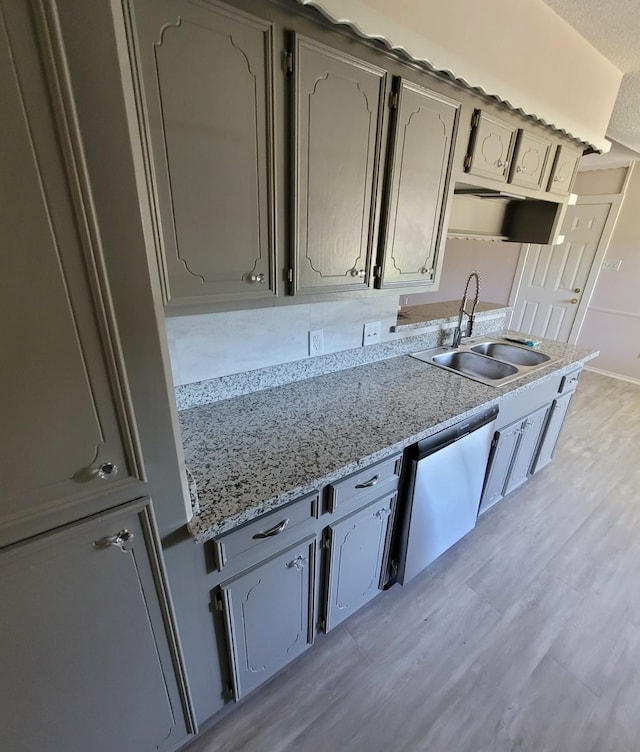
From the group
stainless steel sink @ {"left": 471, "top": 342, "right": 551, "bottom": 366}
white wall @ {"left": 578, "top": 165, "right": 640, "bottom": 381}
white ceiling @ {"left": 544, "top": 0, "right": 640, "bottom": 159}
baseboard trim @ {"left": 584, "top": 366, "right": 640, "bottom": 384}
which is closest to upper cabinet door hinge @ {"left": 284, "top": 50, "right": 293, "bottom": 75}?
white ceiling @ {"left": 544, "top": 0, "right": 640, "bottom": 159}

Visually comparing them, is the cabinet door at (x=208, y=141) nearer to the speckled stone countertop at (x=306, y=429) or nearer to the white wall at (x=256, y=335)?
the white wall at (x=256, y=335)

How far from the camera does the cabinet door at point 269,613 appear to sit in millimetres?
1098

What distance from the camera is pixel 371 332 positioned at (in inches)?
75.0

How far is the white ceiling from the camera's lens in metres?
1.49

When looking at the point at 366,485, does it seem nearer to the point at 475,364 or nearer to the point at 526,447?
the point at 475,364

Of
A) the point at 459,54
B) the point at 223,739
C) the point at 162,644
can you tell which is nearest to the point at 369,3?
the point at 459,54

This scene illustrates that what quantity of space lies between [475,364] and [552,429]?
0.75m

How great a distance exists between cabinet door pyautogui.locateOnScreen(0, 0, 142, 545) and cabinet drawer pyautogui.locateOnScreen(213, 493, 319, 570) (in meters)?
0.36

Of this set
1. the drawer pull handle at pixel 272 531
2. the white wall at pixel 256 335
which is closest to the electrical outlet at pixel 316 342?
the white wall at pixel 256 335

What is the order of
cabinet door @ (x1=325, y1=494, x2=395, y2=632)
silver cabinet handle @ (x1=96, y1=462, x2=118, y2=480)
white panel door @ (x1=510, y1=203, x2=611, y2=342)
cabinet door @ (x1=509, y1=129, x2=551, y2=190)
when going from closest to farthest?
silver cabinet handle @ (x1=96, y1=462, x2=118, y2=480)
cabinet door @ (x1=325, y1=494, x2=395, y2=632)
cabinet door @ (x1=509, y1=129, x2=551, y2=190)
white panel door @ (x1=510, y1=203, x2=611, y2=342)

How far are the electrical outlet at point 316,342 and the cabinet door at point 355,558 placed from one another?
745 mm

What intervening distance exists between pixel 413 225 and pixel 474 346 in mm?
1197

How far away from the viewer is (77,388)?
2.16 ft

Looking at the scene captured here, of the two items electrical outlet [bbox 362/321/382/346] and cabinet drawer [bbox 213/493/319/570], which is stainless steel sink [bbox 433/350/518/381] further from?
cabinet drawer [bbox 213/493/319/570]
